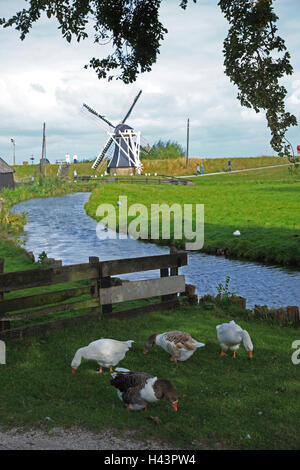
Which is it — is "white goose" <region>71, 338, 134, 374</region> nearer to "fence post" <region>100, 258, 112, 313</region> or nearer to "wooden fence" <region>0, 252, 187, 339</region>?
"wooden fence" <region>0, 252, 187, 339</region>

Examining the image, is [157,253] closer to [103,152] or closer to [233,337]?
[233,337]

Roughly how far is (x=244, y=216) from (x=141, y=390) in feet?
98.0

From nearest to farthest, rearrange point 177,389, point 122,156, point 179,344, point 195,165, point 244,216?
point 177,389 < point 179,344 < point 244,216 < point 122,156 < point 195,165

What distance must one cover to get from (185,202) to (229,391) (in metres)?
39.0

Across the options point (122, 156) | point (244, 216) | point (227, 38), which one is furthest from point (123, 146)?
point (227, 38)

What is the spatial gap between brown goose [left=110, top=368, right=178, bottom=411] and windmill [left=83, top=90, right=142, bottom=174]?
84116 millimetres

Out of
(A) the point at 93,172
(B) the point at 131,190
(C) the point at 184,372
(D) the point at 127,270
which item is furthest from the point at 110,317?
(A) the point at 93,172

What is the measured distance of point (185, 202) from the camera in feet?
152

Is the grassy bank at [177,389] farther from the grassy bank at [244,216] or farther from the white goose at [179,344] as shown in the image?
the grassy bank at [244,216]

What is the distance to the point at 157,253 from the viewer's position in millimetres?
26375

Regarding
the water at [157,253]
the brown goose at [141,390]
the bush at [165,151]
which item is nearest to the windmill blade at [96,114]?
the bush at [165,151]

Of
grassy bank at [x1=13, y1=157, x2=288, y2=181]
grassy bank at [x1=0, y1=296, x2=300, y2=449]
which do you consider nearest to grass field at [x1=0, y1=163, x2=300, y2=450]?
grassy bank at [x1=0, y1=296, x2=300, y2=449]

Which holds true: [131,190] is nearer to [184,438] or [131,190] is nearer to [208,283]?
[208,283]

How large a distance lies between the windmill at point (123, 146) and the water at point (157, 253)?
1914 inches
